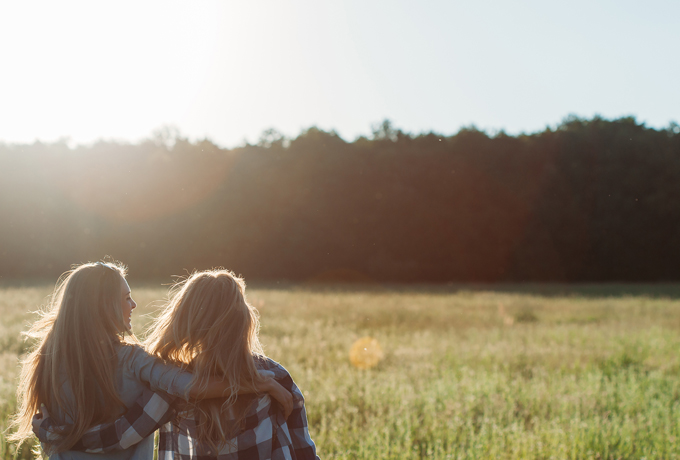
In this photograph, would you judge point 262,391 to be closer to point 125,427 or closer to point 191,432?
point 191,432

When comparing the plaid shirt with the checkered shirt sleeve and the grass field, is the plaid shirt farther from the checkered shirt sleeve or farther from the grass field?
the grass field

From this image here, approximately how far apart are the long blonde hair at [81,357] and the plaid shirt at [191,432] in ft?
0.22

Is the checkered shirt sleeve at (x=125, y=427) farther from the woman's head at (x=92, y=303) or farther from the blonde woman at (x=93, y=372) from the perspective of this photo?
the woman's head at (x=92, y=303)

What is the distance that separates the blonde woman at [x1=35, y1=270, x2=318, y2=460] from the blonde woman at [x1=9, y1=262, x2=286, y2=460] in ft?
0.17

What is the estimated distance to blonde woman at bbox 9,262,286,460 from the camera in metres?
2.20

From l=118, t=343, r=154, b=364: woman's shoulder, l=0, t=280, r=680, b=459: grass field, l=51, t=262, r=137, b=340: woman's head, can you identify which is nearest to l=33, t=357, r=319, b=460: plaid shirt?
l=118, t=343, r=154, b=364: woman's shoulder

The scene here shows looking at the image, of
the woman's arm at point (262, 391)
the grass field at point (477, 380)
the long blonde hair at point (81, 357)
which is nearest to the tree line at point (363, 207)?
the grass field at point (477, 380)

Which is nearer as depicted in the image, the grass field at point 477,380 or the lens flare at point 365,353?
the grass field at point 477,380

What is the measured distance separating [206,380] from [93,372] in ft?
1.61

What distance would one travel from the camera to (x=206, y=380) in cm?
221

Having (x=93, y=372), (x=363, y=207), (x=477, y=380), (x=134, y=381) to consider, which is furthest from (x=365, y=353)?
(x=363, y=207)

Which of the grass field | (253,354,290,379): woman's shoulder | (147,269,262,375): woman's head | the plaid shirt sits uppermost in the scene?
(147,269,262,375): woman's head

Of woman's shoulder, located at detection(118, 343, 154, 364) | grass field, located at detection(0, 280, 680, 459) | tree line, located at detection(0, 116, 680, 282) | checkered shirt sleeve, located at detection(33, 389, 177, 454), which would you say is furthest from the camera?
tree line, located at detection(0, 116, 680, 282)

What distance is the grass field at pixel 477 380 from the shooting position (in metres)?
4.48
